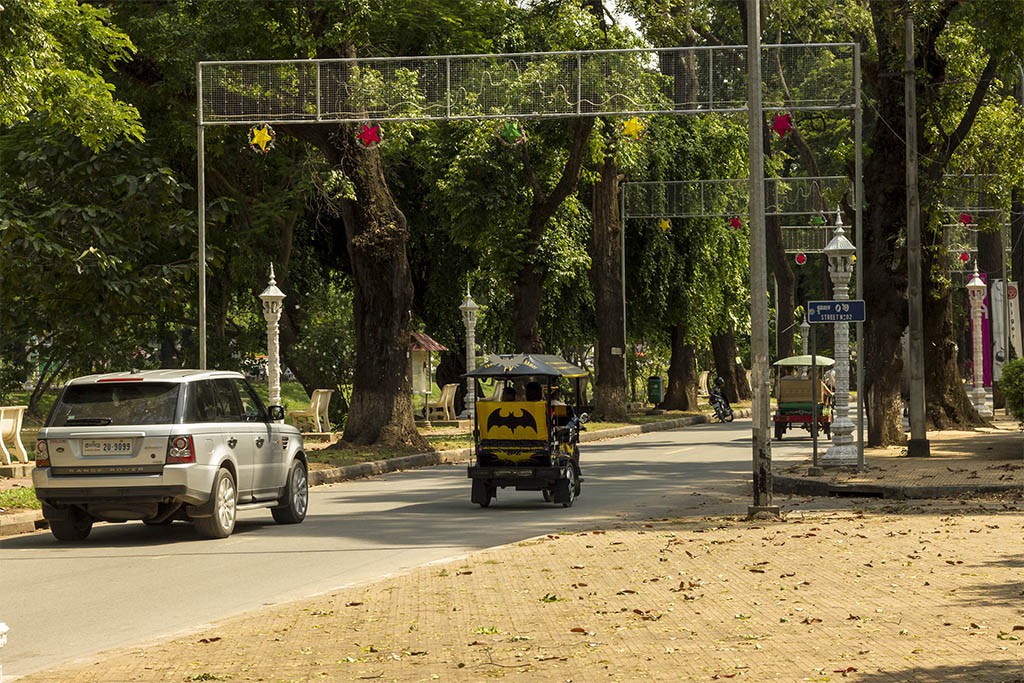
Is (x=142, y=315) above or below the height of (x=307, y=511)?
above

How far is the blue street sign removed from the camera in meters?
23.1

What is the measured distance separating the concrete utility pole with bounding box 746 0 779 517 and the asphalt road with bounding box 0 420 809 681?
123 centimetres

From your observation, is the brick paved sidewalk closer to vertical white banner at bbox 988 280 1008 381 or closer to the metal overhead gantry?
the metal overhead gantry

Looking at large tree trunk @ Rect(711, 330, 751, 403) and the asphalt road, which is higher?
large tree trunk @ Rect(711, 330, 751, 403)

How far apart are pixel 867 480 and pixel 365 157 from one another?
12.7m

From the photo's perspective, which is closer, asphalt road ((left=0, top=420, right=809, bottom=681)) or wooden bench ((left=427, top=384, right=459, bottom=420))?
asphalt road ((left=0, top=420, right=809, bottom=681))

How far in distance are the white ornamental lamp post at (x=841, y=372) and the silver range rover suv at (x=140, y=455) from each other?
11514mm

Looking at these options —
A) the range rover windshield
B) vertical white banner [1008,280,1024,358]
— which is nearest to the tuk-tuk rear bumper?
the range rover windshield

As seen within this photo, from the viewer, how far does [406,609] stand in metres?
11.1

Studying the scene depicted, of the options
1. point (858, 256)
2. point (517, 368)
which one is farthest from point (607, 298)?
point (517, 368)

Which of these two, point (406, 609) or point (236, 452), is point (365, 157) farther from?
point (406, 609)

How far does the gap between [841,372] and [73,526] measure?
46.0ft

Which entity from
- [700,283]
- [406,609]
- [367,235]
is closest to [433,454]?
[367,235]

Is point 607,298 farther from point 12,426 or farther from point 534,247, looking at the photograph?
point 12,426
